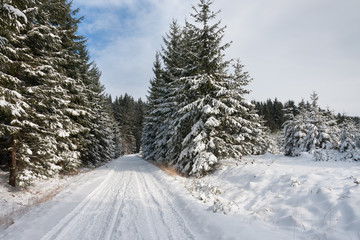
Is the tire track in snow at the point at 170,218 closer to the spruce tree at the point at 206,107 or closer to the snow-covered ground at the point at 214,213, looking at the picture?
the snow-covered ground at the point at 214,213

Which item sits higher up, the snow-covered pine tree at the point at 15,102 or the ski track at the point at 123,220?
the snow-covered pine tree at the point at 15,102

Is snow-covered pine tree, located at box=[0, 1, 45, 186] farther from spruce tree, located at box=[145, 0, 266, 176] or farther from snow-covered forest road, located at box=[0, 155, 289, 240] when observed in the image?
spruce tree, located at box=[145, 0, 266, 176]

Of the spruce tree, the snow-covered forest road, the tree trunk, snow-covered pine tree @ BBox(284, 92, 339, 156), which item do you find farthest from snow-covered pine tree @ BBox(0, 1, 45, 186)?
snow-covered pine tree @ BBox(284, 92, 339, 156)

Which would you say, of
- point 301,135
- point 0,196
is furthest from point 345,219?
point 301,135

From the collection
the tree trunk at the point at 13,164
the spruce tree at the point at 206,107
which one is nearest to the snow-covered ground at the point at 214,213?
the tree trunk at the point at 13,164

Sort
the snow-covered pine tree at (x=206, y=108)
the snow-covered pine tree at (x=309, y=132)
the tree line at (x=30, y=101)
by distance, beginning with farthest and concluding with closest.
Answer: the snow-covered pine tree at (x=309, y=132), the snow-covered pine tree at (x=206, y=108), the tree line at (x=30, y=101)

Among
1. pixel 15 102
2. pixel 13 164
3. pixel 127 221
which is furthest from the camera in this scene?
pixel 13 164

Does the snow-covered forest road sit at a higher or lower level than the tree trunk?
lower

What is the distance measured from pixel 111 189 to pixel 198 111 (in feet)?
23.5

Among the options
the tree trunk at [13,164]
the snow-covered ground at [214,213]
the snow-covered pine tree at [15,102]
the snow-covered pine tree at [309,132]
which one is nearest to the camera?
the snow-covered ground at [214,213]

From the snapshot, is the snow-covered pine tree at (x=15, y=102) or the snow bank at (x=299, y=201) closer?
the snow bank at (x=299, y=201)

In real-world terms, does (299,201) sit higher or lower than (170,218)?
higher

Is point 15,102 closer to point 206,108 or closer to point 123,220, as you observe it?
point 123,220

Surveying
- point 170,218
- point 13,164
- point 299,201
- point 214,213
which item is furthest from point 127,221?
point 13,164
